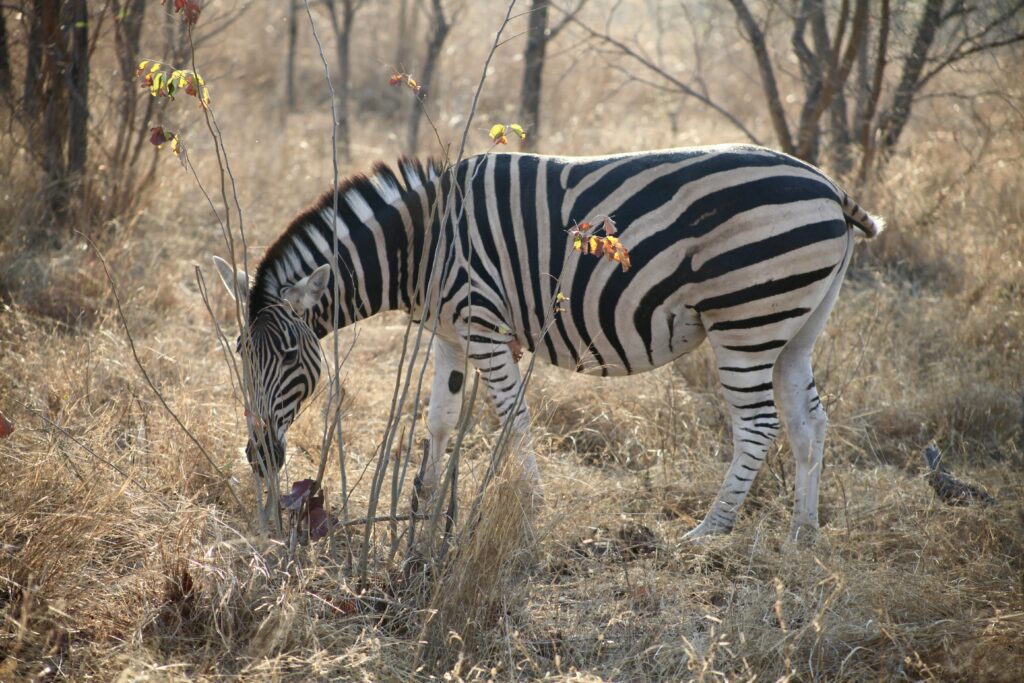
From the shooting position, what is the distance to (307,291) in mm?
3996

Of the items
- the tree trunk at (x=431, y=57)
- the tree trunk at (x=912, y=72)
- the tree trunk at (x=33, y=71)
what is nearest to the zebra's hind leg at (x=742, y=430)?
the tree trunk at (x=912, y=72)

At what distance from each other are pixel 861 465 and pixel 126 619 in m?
3.90

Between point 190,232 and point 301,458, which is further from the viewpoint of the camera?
point 190,232

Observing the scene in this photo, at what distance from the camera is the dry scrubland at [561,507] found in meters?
3.02

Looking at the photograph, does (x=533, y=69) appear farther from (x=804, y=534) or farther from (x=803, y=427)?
(x=804, y=534)

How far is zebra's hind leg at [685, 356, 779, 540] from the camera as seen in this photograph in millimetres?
4164

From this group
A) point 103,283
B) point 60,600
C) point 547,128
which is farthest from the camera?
point 547,128

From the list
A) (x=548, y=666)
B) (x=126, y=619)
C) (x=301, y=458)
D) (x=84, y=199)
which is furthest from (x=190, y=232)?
(x=548, y=666)

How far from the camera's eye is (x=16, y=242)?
21.1 ft

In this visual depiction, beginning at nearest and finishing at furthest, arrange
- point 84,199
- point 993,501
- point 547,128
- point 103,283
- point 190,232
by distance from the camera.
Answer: point 993,501 → point 103,283 → point 84,199 → point 190,232 → point 547,128

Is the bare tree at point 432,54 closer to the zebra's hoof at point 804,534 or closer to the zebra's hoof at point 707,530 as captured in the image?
the zebra's hoof at point 707,530

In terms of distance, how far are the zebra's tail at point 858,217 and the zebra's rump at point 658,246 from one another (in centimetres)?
7

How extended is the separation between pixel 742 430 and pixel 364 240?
2.05m

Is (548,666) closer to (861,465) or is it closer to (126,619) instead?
(126,619)
